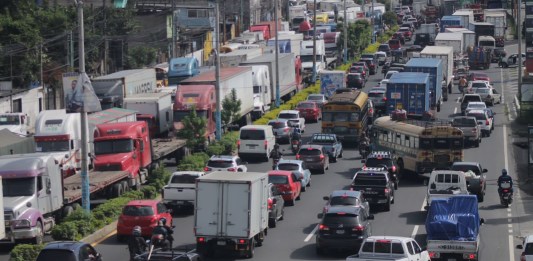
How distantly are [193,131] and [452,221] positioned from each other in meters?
25.1

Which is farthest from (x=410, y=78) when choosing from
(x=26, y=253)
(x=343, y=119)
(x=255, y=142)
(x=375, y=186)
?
(x=26, y=253)

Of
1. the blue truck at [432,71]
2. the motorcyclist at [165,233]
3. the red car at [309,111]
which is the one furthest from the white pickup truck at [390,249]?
the red car at [309,111]

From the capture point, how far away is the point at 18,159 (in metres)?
41.8

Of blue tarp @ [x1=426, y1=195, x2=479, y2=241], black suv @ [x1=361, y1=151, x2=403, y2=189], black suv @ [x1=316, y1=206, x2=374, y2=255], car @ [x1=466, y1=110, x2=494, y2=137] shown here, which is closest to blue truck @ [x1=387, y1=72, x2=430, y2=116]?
car @ [x1=466, y1=110, x2=494, y2=137]

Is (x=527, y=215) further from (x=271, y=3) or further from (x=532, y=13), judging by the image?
(x=271, y=3)

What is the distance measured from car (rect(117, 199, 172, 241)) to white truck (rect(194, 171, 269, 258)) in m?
2.82

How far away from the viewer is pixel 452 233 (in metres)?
36.2

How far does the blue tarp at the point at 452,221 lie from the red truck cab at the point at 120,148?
53.7 ft

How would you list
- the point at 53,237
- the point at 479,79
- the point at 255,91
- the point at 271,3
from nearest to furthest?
1. the point at 53,237
2. the point at 255,91
3. the point at 479,79
4. the point at 271,3

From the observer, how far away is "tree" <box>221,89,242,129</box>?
2623 inches

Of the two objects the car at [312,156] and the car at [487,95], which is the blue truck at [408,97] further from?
the car at [487,95]

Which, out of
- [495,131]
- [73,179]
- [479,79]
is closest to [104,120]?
[73,179]

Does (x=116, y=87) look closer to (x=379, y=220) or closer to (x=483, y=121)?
(x=483, y=121)

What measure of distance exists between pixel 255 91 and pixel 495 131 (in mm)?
15074
